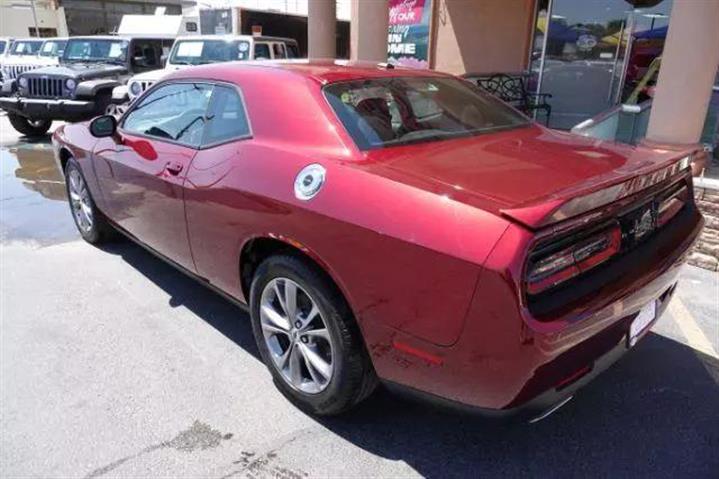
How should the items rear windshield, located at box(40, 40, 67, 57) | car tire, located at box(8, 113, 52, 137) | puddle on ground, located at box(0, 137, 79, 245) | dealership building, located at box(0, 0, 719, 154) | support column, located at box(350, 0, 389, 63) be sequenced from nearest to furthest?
puddle on ground, located at box(0, 137, 79, 245) < support column, located at box(350, 0, 389, 63) < dealership building, located at box(0, 0, 719, 154) < car tire, located at box(8, 113, 52, 137) < rear windshield, located at box(40, 40, 67, 57)

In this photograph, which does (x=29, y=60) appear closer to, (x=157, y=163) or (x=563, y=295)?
(x=157, y=163)

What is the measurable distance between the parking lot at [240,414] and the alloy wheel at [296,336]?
0.20 meters

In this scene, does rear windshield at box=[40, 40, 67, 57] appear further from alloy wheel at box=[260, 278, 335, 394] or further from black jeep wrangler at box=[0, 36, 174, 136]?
alloy wheel at box=[260, 278, 335, 394]

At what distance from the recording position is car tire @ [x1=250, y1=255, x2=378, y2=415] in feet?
7.84

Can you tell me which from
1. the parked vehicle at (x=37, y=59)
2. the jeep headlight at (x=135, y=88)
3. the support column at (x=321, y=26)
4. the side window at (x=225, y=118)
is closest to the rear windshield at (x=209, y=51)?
the support column at (x=321, y=26)

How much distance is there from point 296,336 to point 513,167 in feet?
4.15

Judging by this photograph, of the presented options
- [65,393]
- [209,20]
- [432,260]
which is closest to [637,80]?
[432,260]

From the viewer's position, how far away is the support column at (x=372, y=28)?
8750 mm

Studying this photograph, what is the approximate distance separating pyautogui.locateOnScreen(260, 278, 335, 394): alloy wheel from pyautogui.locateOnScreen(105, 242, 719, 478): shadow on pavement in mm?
249

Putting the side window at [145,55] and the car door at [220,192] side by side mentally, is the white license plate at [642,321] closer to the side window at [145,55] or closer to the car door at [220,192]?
the car door at [220,192]

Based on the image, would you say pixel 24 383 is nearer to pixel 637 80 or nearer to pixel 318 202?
pixel 318 202

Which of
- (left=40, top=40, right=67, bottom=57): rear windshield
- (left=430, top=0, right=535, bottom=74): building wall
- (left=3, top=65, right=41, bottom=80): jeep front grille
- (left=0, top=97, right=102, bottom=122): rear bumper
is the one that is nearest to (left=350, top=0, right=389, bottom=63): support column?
(left=430, top=0, right=535, bottom=74): building wall

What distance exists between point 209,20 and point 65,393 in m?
15.2

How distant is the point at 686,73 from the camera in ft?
16.0
